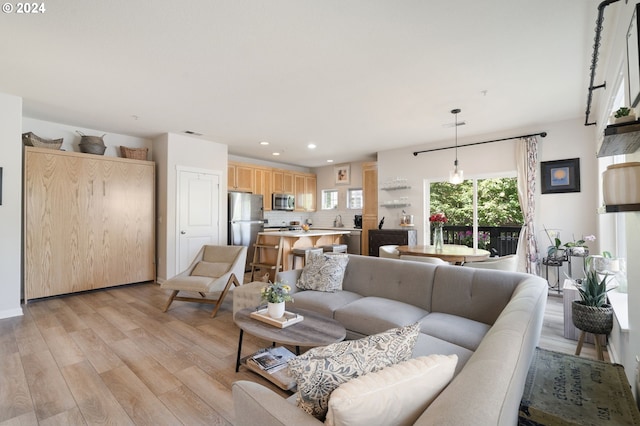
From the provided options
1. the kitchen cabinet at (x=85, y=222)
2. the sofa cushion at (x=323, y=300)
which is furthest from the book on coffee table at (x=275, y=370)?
the kitchen cabinet at (x=85, y=222)

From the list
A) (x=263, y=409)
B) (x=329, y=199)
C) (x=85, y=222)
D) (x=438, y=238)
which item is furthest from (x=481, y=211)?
(x=85, y=222)

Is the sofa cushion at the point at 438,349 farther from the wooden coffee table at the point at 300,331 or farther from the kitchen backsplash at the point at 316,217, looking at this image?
the kitchen backsplash at the point at 316,217

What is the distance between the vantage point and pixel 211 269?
411 centimetres

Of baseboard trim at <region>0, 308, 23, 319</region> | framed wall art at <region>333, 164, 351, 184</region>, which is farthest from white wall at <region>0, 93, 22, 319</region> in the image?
framed wall art at <region>333, 164, 351, 184</region>

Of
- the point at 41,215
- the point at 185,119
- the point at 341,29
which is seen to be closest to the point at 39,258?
the point at 41,215

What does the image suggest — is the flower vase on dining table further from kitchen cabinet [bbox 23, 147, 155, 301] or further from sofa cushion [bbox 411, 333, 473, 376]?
kitchen cabinet [bbox 23, 147, 155, 301]

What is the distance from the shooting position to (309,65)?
2.82 meters

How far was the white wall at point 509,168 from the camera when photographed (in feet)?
14.2

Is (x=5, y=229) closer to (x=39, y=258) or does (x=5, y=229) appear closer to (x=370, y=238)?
(x=39, y=258)

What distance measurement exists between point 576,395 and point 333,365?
112cm

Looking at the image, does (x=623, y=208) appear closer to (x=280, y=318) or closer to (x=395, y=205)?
(x=280, y=318)

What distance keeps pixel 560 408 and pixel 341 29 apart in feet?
8.36

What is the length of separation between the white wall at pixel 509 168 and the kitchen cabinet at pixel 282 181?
8.04ft

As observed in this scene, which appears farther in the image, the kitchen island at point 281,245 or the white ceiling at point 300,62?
the kitchen island at point 281,245
